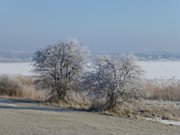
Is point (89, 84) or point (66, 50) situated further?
point (66, 50)

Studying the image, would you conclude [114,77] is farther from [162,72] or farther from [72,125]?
[162,72]

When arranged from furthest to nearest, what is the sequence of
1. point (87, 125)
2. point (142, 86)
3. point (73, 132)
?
1. point (142, 86)
2. point (87, 125)
3. point (73, 132)

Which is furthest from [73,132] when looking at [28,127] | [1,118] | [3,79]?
[3,79]

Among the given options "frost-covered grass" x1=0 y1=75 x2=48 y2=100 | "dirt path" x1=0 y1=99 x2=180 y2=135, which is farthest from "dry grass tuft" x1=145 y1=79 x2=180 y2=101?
"dirt path" x1=0 y1=99 x2=180 y2=135

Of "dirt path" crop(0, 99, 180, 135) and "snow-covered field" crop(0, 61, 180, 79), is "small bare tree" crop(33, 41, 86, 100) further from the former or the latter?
"snow-covered field" crop(0, 61, 180, 79)

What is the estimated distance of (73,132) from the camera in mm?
18469

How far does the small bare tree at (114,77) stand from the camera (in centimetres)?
2825

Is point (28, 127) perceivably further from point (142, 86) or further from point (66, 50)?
point (66, 50)

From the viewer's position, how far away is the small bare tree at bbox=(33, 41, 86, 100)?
3269 centimetres

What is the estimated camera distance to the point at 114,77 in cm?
2852

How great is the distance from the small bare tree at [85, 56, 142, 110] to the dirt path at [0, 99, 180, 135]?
3470mm

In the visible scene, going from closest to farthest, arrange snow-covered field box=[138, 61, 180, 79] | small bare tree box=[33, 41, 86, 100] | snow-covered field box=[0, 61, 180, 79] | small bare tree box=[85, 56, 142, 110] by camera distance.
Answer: small bare tree box=[85, 56, 142, 110] < small bare tree box=[33, 41, 86, 100] < snow-covered field box=[138, 61, 180, 79] < snow-covered field box=[0, 61, 180, 79]

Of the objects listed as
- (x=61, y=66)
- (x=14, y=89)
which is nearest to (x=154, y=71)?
(x=14, y=89)

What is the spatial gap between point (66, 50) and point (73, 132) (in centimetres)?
1506
